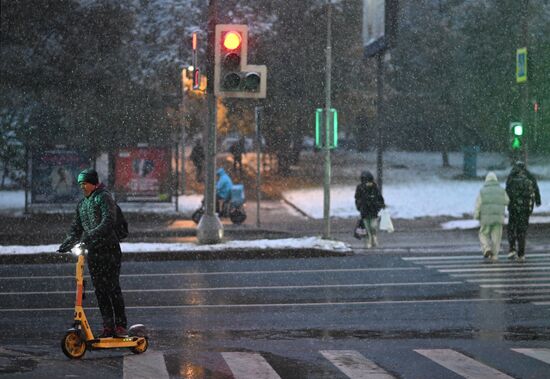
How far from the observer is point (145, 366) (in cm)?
968

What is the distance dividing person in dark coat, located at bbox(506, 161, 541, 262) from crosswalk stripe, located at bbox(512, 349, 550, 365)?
31.0 feet

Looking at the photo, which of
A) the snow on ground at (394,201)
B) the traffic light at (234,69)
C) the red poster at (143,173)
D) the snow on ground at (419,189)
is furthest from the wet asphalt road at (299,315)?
the red poster at (143,173)

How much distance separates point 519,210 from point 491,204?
1.86 feet

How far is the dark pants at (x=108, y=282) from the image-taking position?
10164 mm

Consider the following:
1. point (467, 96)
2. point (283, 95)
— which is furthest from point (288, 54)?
point (467, 96)

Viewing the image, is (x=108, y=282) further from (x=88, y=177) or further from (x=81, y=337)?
(x=88, y=177)

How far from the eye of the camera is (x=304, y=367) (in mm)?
9820

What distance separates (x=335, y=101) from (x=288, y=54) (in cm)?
369

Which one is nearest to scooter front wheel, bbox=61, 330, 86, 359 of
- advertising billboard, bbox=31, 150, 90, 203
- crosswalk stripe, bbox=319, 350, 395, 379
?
crosswalk stripe, bbox=319, 350, 395, 379

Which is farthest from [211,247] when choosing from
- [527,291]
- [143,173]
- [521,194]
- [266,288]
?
[143,173]

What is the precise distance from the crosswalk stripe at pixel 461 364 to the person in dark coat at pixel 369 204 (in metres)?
11.4

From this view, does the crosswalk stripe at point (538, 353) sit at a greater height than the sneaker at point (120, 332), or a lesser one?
lesser

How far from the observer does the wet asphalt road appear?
32.5ft

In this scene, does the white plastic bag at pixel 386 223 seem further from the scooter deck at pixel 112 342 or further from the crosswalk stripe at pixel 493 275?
the scooter deck at pixel 112 342
